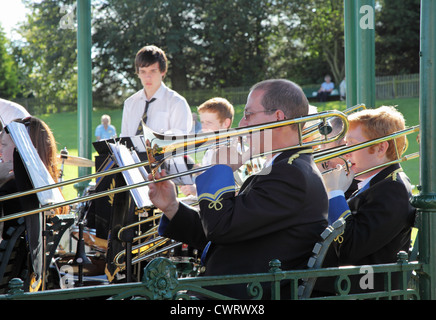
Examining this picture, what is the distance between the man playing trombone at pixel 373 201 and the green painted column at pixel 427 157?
0.48ft

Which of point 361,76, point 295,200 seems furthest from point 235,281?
point 361,76

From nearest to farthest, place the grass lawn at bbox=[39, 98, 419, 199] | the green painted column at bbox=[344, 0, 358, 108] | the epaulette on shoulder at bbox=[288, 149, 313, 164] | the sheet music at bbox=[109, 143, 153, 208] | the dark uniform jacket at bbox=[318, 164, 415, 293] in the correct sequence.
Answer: the epaulette on shoulder at bbox=[288, 149, 313, 164] < the dark uniform jacket at bbox=[318, 164, 415, 293] < the sheet music at bbox=[109, 143, 153, 208] < the green painted column at bbox=[344, 0, 358, 108] < the grass lawn at bbox=[39, 98, 419, 199]

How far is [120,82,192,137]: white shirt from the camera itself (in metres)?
4.87

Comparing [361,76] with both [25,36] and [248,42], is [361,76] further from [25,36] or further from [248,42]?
[25,36]

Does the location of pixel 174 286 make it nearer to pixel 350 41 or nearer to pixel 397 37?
pixel 350 41

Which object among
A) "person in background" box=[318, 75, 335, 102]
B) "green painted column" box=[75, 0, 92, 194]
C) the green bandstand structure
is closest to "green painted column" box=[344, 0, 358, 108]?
the green bandstand structure

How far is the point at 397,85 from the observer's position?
2786 centimetres

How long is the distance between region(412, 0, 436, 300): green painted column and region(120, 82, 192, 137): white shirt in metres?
2.52

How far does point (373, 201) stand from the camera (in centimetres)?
270

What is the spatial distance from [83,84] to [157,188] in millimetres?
3814

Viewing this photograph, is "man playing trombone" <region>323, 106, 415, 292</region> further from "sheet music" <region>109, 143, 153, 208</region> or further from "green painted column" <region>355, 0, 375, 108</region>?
"green painted column" <region>355, 0, 375, 108</region>

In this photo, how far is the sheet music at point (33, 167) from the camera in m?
2.72

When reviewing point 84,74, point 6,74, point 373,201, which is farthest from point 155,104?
point 6,74

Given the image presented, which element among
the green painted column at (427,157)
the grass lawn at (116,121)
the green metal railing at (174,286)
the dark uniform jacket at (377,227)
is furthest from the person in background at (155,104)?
the grass lawn at (116,121)
